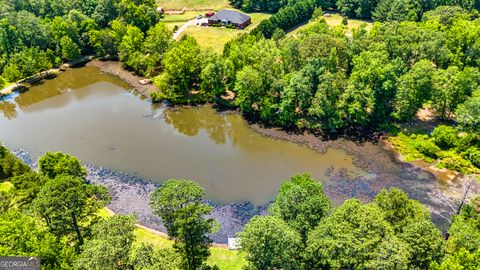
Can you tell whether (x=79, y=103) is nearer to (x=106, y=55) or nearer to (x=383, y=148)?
(x=106, y=55)

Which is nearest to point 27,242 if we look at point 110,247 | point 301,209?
point 110,247

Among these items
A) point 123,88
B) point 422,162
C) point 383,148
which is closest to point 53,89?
point 123,88

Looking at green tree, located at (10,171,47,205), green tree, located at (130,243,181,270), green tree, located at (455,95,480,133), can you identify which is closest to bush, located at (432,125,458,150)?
green tree, located at (455,95,480,133)

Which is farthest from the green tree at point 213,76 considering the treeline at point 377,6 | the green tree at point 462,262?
the green tree at point 462,262

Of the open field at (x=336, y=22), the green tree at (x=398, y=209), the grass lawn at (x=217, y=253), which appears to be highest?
the green tree at (x=398, y=209)

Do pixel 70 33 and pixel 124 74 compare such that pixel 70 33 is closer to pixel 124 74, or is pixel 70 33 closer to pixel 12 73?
pixel 124 74

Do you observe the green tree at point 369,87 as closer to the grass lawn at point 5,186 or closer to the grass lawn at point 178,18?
the grass lawn at point 5,186

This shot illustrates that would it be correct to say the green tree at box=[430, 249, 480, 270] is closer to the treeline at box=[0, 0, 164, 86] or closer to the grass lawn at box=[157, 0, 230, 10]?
the treeline at box=[0, 0, 164, 86]
